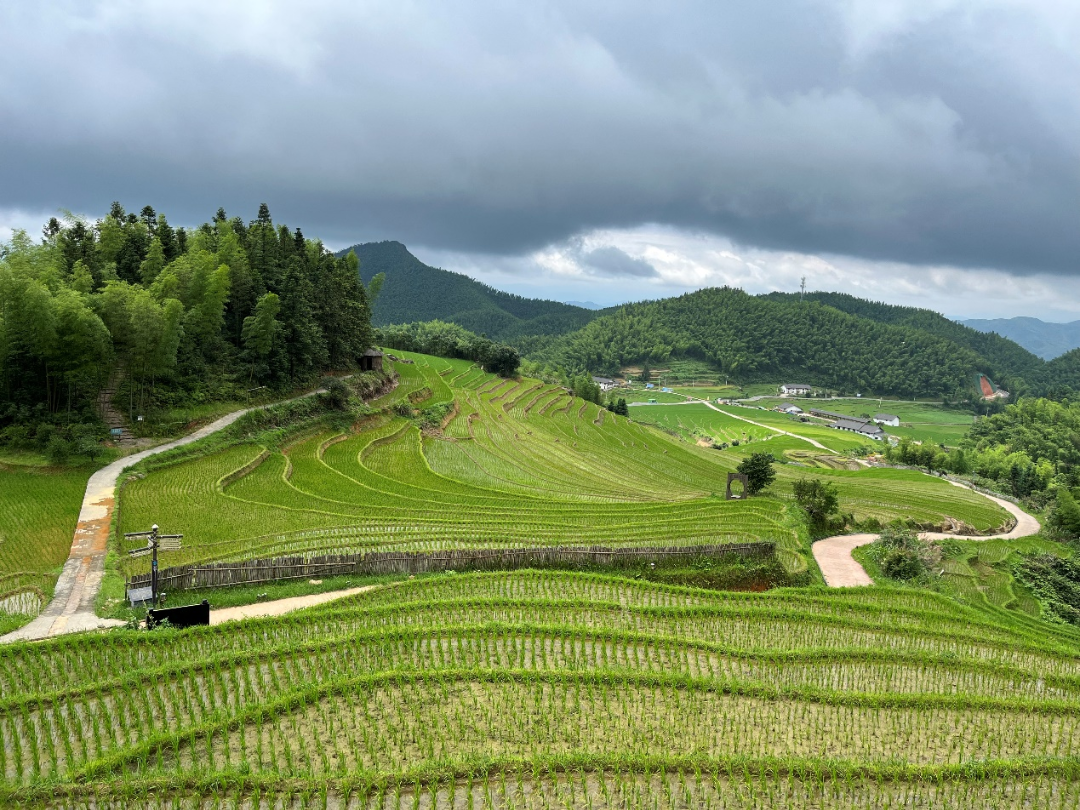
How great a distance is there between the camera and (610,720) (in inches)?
527

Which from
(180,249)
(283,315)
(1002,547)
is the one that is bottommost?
(1002,547)

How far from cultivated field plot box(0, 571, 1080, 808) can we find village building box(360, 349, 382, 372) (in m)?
46.3

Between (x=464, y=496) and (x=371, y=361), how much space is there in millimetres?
33597

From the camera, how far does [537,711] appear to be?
1356 cm

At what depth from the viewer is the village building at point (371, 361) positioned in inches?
2489

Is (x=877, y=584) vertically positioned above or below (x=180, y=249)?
below

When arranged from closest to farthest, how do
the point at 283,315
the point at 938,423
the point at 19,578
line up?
the point at 19,578 < the point at 283,315 < the point at 938,423

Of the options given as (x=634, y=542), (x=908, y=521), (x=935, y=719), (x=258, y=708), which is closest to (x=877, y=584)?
(x=634, y=542)

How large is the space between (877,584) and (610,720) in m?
18.5

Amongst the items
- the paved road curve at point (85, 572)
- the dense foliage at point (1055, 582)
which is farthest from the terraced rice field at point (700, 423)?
the paved road curve at point (85, 572)

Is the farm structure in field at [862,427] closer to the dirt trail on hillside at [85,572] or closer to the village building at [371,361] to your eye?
the village building at [371,361]

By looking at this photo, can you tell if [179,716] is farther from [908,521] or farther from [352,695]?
[908,521]

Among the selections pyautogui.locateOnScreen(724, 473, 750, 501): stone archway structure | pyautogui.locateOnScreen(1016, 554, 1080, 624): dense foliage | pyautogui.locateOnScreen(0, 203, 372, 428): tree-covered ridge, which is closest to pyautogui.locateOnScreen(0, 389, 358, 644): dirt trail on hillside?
pyautogui.locateOnScreen(0, 203, 372, 428): tree-covered ridge

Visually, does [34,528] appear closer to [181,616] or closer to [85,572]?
[85,572]
